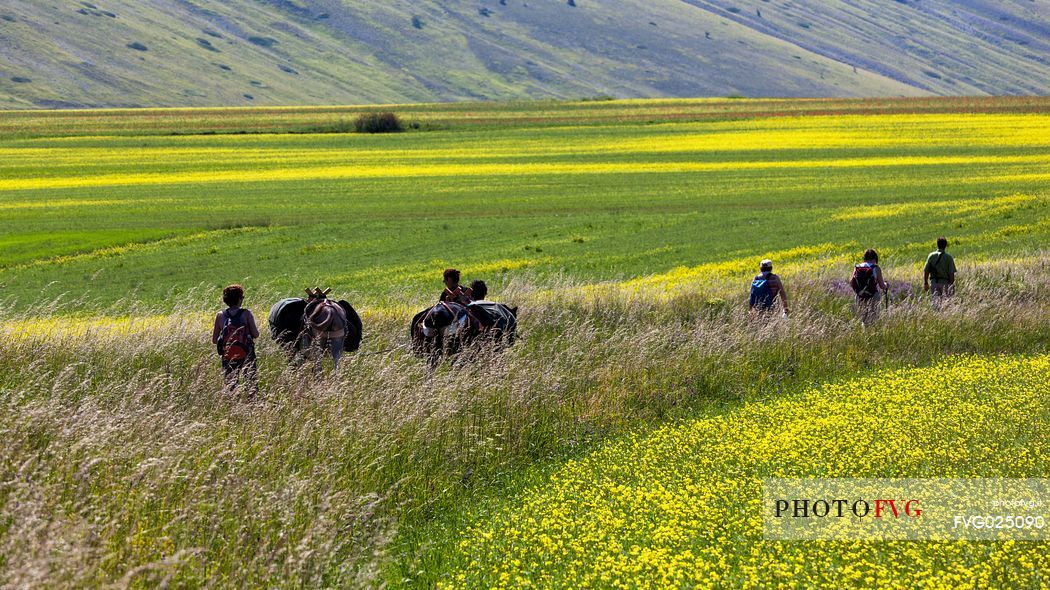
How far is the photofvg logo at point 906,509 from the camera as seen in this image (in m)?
8.90

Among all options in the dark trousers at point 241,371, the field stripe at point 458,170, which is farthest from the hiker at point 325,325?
the field stripe at point 458,170

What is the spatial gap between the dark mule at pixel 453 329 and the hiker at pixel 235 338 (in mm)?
2050

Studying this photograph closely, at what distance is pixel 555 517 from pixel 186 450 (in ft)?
10.8

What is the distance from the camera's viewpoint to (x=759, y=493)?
32.8 feet

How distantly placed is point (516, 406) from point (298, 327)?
3.38m

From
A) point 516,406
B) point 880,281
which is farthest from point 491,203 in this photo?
point 516,406

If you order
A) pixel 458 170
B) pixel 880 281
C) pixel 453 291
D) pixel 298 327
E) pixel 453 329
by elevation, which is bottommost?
pixel 458 170

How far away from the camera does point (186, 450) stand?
30.8 ft

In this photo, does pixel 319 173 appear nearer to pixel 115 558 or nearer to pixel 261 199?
pixel 261 199

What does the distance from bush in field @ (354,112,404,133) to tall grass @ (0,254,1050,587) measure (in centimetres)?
8436

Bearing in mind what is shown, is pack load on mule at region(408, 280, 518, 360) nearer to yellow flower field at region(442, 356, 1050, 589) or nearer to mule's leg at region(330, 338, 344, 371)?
mule's leg at region(330, 338, 344, 371)

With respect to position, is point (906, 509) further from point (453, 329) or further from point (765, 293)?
point (765, 293)

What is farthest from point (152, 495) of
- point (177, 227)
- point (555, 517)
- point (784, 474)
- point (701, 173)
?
point (701, 173)

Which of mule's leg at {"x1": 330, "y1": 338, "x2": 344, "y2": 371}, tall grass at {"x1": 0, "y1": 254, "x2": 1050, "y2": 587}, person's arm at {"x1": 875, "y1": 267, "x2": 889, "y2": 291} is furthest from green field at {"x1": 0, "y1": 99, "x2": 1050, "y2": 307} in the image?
person's arm at {"x1": 875, "y1": 267, "x2": 889, "y2": 291}
